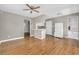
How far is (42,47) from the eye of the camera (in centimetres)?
206

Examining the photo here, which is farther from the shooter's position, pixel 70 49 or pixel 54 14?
pixel 54 14

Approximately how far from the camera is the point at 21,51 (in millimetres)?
2016

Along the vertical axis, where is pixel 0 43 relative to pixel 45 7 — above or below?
below

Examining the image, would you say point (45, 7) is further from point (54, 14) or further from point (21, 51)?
point (21, 51)

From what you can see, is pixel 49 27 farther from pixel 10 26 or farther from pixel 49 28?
pixel 10 26

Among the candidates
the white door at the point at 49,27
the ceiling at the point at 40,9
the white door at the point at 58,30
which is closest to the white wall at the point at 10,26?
the ceiling at the point at 40,9

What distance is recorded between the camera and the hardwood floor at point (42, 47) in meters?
1.99

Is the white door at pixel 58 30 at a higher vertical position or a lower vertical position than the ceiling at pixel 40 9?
lower

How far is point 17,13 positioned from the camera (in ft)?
6.86

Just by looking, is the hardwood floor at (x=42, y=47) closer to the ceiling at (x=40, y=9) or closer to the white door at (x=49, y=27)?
the white door at (x=49, y=27)

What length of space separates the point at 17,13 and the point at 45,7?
69 centimetres
